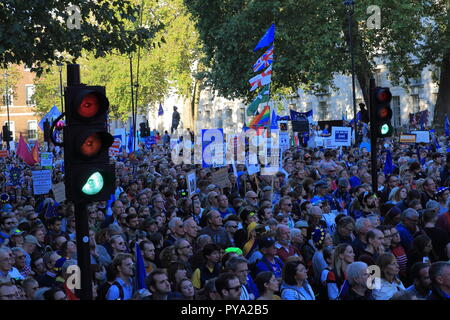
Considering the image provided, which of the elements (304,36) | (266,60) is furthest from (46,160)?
(304,36)

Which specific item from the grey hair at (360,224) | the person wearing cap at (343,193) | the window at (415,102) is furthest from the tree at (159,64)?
the grey hair at (360,224)

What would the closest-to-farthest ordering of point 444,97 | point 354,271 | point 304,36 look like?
point 354,271 < point 304,36 < point 444,97

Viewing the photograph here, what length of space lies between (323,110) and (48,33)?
136 feet

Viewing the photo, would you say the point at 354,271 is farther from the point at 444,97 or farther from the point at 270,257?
the point at 444,97

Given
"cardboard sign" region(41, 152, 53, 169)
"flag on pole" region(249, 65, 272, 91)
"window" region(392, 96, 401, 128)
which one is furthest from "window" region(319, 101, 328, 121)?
"flag on pole" region(249, 65, 272, 91)

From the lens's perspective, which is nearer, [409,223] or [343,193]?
[409,223]

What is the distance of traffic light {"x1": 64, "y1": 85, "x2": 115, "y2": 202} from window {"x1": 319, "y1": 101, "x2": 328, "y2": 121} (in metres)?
49.3

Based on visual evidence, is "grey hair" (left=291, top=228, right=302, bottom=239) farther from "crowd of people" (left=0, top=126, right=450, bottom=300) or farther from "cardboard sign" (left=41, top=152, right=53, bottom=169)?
"cardboard sign" (left=41, top=152, right=53, bottom=169)

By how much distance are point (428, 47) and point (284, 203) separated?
27.6m

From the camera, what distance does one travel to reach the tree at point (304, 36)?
3491cm

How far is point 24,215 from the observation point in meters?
12.6

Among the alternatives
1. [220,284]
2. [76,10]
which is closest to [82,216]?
[220,284]

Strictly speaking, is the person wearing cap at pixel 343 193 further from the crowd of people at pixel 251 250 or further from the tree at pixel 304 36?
the tree at pixel 304 36

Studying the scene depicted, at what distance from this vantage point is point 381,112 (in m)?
10.6
